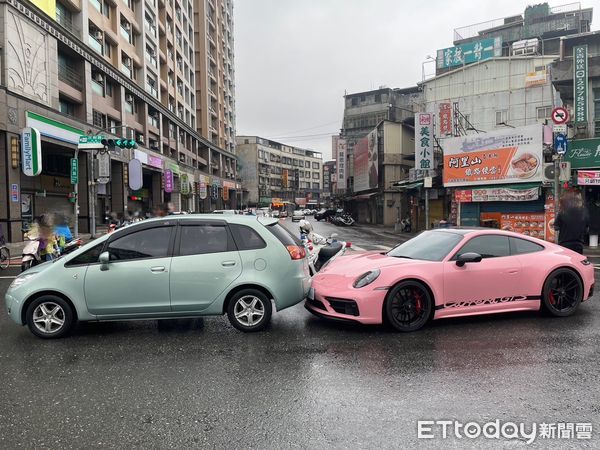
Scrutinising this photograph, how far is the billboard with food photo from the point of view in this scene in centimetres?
1956

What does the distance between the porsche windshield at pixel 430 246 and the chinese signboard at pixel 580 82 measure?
15969 mm

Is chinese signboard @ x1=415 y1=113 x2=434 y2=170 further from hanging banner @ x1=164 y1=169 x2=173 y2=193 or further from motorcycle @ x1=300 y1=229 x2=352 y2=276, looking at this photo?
hanging banner @ x1=164 y1=169 x2=173 y2=193

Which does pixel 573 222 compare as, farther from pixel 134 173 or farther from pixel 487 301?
pixel 134 173

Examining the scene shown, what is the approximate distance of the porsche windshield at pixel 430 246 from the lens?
19.7ft

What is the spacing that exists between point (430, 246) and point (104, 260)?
454 cm

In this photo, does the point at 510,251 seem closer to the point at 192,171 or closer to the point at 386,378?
the point at 386,378

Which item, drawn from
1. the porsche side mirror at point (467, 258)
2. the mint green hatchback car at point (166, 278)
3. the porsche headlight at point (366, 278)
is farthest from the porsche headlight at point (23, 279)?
the porsche side mirror at point (467, 258)

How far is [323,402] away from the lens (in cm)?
361

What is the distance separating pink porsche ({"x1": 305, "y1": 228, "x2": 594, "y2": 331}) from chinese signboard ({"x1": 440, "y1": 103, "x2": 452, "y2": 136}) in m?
24.1

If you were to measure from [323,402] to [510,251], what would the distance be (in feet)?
13.1

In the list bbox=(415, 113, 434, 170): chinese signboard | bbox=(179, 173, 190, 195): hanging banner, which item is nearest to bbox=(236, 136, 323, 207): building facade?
bbox=(179, 173, 190, 195): hanging banner

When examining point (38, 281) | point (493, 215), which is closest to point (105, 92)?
point (493, 215)

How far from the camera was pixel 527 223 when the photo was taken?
65.0 feet

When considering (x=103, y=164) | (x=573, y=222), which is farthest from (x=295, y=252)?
(x=103, y=164)
